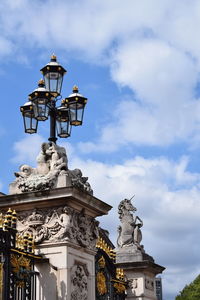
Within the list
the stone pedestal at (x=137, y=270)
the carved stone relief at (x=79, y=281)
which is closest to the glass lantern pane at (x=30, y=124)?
the carved stone relief at (x=79, y=281)

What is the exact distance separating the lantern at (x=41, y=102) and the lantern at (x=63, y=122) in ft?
1.62

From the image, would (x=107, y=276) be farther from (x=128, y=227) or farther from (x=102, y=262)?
(x=128, y=227)

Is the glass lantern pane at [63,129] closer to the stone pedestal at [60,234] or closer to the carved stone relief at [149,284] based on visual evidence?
the stone pedestal at [60,234]

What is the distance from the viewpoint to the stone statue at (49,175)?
10.2m

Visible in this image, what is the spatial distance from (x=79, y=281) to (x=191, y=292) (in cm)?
3742

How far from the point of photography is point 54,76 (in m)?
11.3

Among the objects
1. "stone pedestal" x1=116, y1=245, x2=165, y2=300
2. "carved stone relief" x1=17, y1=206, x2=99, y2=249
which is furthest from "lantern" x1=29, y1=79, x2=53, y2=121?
"stone pedestal" x1=116, y1=245, x2=165, y2=300

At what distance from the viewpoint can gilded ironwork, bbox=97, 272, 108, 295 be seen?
40.2 ft

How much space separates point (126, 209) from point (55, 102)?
20.6 feet

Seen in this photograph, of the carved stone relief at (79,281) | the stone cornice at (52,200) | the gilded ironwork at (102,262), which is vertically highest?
the stone cornice at (52,200)

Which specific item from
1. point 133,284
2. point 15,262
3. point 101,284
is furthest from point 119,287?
point 15,262

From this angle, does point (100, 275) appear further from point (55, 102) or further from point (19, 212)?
point (55, 102)

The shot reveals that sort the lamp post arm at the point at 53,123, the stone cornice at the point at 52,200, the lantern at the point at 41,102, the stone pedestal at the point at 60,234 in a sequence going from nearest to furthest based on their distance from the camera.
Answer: the stone pedestal at the point at 60,234 → the stone cornice at the point at 52,200 → the lantern at the point at 41,102 → the lamp post arm at the point at 53,123

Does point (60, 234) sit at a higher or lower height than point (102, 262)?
higher
